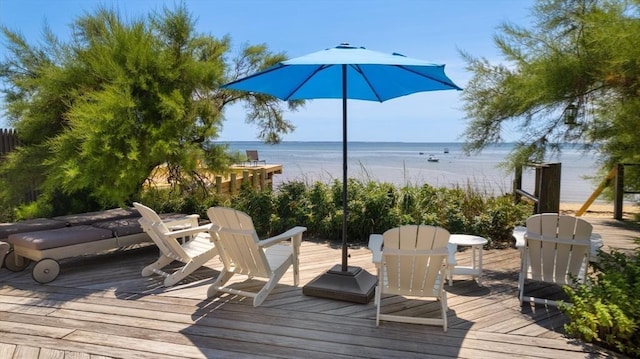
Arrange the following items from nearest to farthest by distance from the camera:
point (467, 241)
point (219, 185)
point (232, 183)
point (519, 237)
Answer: point (519, 237) < point (467, 241) < point (219, 185) < point (232, 183)

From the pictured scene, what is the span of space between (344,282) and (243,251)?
93 cm

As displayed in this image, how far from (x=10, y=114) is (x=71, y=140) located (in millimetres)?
1898

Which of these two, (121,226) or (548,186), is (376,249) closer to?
(121,226)

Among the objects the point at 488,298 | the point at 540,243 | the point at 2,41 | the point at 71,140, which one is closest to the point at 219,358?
the point at 488,298

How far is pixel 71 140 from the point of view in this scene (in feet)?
17.3

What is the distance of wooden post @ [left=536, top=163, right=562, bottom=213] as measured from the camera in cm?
534

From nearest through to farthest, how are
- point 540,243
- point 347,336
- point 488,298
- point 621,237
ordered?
point 347,336, point 540,243, point 488,298, point 621,237

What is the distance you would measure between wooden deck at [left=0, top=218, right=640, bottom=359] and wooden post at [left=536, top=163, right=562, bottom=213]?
1697mm

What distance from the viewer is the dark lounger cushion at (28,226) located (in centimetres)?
455

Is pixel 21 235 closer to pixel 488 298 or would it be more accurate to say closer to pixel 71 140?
pixel 71 140

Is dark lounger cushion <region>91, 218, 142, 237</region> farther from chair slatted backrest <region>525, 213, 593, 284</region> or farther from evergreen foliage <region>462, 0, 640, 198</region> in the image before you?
evergreen foliage <region>462, 0, 640, 198</region>

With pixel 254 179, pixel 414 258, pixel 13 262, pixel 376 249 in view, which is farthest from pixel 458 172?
pixel 13 262

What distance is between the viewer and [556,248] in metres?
3.41

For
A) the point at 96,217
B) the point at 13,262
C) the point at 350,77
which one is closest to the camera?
the point at 350,77
